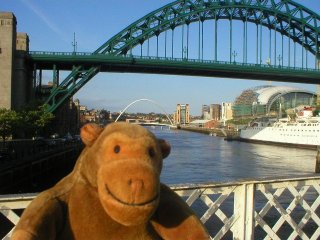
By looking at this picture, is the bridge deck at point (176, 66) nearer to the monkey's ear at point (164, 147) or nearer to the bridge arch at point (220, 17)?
the bridge arch at point (220, 17)

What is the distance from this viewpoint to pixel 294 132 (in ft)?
175

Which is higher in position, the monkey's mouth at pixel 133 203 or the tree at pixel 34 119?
the tree at pixel 34 119

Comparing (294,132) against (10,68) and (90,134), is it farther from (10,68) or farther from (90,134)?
(90,134)

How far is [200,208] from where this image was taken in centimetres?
1268

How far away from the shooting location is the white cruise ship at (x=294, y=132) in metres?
49.7

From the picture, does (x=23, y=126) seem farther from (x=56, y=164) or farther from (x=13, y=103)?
(x=13, y=103)

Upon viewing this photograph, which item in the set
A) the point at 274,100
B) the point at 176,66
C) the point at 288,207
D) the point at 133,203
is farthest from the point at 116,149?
the point at 274,100

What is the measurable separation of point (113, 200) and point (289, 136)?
54.5 meters

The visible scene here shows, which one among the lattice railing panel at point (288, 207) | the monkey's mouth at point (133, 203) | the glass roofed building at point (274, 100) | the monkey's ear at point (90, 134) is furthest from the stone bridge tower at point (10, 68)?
the glass roofed building at point (274, 100)

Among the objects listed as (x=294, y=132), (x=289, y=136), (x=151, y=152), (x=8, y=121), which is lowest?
(x=289, y=136)

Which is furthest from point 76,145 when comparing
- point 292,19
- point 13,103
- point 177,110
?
point 177,110

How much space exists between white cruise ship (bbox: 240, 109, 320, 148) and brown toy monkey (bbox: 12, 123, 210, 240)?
4796cm

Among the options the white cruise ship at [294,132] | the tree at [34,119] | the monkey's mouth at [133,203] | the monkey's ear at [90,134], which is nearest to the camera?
the monkey's mouth at [133,203]

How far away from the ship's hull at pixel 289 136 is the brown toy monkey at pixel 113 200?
4796cm
